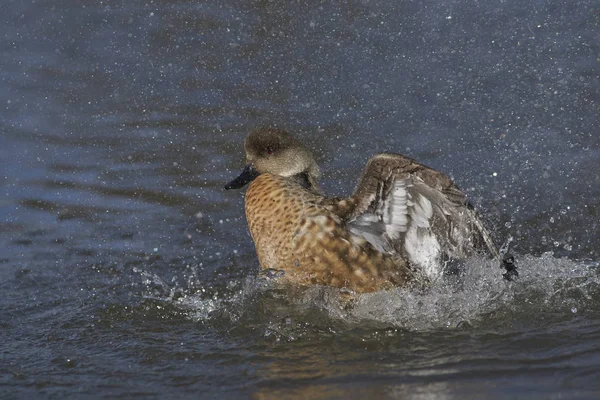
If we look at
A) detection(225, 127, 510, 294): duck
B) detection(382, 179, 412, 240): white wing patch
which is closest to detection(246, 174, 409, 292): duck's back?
detection(225, 127, 510, 294): duck

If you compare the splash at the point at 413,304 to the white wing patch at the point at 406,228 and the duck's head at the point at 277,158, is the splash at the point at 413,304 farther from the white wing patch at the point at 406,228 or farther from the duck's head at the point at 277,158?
the duck's head at the point at 277,158

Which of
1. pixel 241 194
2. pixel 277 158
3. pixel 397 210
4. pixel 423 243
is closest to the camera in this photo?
pixel 397 210

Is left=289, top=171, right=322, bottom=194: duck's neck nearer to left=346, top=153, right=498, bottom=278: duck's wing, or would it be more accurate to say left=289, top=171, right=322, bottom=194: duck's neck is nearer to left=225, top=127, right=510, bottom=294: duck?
left=225, top=127, right=510, bottom=294: duck

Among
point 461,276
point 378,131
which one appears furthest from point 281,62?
point 461,276

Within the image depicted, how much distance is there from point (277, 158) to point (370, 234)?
0.84 meters

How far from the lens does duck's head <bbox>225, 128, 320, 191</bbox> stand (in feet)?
17.6

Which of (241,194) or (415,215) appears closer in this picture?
(415,215)

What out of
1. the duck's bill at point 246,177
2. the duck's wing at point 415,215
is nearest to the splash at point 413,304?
the duck's wing at point 415,215

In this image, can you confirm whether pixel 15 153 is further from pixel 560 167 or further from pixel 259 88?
pixel 560 167

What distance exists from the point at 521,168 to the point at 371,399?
353cm

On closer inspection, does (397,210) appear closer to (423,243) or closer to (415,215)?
(415,215)

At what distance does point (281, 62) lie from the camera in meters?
8.36

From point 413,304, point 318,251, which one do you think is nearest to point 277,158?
point 318,251

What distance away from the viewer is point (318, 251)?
4.78m
